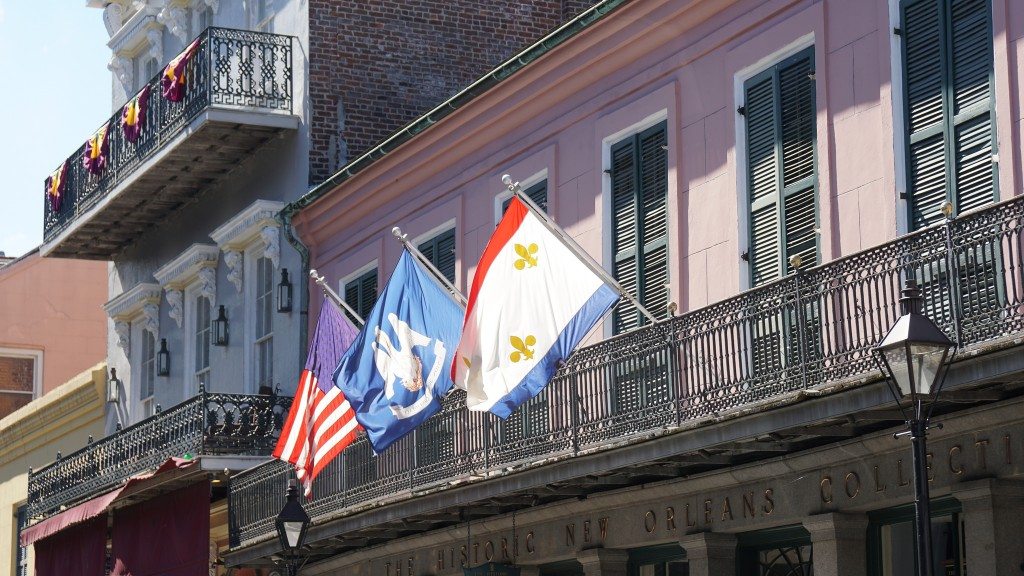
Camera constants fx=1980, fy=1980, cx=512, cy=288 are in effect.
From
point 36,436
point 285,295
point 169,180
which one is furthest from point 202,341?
point 36,436

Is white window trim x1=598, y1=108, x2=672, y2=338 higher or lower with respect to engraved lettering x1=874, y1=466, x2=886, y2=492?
higher

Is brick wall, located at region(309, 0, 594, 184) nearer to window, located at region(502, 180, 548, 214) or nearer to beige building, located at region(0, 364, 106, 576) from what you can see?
window, located at region(502, 180, 548, 214)

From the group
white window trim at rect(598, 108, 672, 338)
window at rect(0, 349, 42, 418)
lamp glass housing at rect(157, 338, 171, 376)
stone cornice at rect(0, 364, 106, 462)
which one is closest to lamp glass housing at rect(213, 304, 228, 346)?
lamp glass housing at rect(157, 338, 171, 376)

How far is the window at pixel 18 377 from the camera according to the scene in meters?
40.6

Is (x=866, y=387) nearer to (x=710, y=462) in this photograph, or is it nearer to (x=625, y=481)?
(x=710, y=462)

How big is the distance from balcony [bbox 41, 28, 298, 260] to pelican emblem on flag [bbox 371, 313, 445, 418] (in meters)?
7.59

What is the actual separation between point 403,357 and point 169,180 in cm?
1055

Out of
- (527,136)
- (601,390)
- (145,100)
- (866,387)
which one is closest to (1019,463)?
(866,387)

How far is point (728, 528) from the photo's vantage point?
1487cm

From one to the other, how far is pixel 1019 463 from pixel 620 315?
572 cm

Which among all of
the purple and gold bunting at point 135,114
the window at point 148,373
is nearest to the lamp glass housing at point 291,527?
the purple and gold bunting at point 135,114

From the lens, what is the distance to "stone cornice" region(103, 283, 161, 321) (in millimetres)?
28870

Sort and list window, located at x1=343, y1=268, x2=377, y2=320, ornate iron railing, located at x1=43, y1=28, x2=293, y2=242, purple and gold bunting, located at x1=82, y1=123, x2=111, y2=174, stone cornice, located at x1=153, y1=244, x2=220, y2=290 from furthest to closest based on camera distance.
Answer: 1. purple and gold bunting, located at x1=82, y1=123, x2=111, y2=174
2. stone cornice, located at x1=153, y1=244, x2=220, y2=290
3. ornate iron railing, located at x1=43, y1=28, x2=293, y2=242
4. window, located at x1=343, y1=268, x2=377, y2=320

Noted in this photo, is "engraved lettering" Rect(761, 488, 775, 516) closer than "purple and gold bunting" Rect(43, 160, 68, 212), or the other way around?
"engraved lettering" Rect(761, 488, 775, 516)
